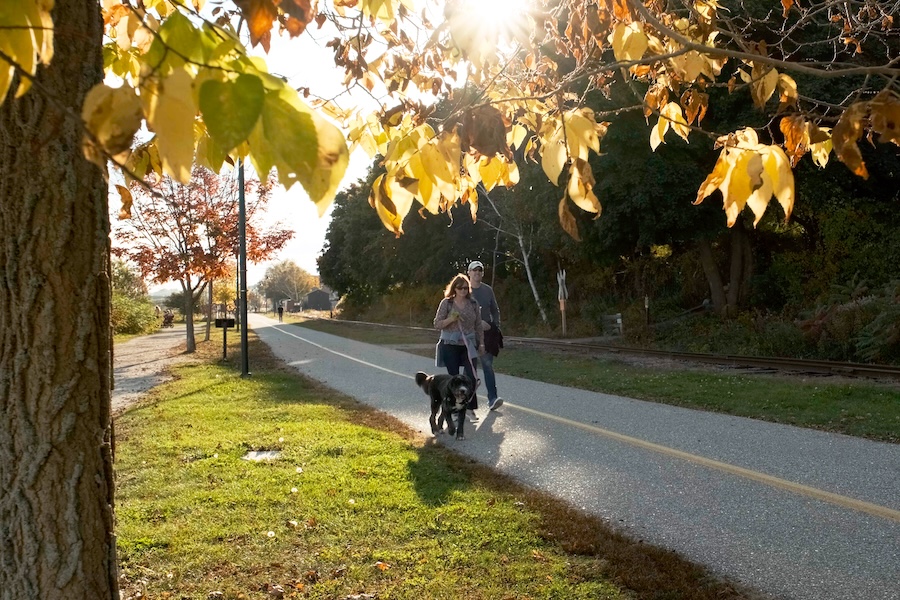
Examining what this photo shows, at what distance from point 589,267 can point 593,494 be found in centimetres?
2444

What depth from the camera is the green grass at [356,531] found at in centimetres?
343

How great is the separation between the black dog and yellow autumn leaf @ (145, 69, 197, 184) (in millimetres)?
6079

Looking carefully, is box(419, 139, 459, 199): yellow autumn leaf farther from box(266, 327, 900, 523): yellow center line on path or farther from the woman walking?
the woman walking

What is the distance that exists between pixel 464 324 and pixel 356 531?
13.6 ft

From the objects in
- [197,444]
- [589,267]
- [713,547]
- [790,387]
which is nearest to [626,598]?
[713,547]

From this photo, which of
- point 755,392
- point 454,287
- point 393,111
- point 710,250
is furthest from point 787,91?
point 710,250

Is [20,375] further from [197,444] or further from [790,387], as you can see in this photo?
[790,387]

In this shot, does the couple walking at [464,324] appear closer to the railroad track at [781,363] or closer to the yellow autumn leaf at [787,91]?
the yellow autumn leaf at [787,91]

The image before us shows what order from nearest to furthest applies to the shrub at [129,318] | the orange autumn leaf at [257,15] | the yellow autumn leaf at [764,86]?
the orange autumn leaf at [257,15], the yellow autumn leaf at [764,86], the shrub at [129,318]

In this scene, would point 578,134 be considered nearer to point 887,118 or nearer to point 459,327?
point 887,118

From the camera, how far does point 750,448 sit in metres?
6.32

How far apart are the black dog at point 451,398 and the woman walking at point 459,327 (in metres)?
0.61

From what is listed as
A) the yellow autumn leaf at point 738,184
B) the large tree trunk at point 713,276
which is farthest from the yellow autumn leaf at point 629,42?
the large tree trunk at point 713,276

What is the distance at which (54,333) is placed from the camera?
5.87 ft
